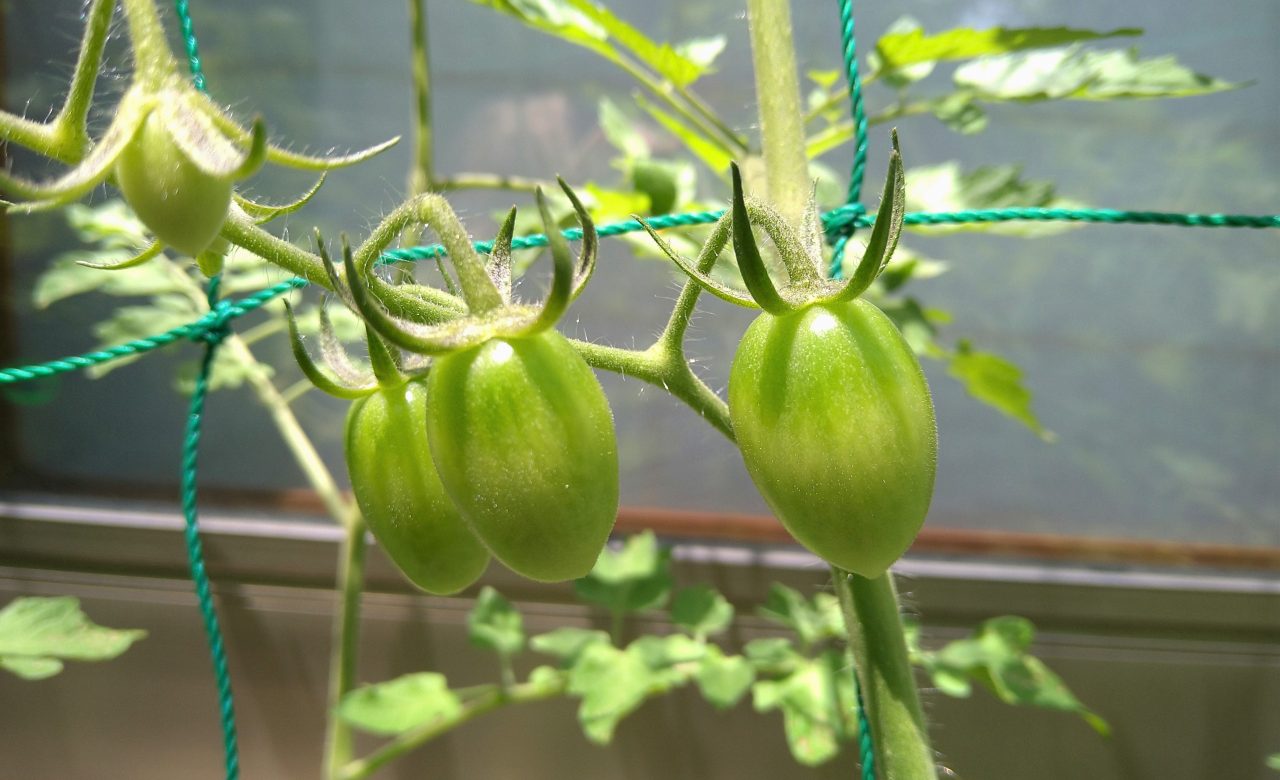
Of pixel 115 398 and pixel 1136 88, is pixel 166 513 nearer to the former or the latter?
pixel 115 398

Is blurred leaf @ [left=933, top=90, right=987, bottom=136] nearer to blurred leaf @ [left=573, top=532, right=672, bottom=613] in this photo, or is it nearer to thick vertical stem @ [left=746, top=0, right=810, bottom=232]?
thick vertical stem @ [left=746, top=0, right=810, bottom=232]

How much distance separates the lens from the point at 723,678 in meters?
0.76

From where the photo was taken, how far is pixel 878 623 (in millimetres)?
348

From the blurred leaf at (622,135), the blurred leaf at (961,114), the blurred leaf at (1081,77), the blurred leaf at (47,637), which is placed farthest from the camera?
the blurred leaf at (622,135)

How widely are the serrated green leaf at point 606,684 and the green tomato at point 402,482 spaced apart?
0.43 metres

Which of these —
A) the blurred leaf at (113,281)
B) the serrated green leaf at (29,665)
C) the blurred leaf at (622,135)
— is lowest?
the serrated green leaf at (29,665)

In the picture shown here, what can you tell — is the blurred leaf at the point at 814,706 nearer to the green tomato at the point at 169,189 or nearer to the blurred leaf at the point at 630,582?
the blurred leaf at the point at 630,582

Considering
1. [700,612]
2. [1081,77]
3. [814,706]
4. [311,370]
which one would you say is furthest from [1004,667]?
[311,370]

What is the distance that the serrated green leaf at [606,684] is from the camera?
0.69 meters

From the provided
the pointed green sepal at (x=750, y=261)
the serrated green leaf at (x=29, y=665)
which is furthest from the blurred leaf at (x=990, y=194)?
the serrated green leaf at (x=29, y=665)

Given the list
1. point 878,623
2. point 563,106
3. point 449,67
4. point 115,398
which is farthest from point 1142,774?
point 115,398

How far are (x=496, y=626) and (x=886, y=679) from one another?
0.62 meters

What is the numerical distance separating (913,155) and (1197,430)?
0.64 meters

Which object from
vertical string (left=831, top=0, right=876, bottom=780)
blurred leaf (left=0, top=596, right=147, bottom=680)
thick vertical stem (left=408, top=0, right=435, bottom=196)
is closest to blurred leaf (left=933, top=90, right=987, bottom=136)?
vertical string (left=831, top=0, right=876, bottom=780)
